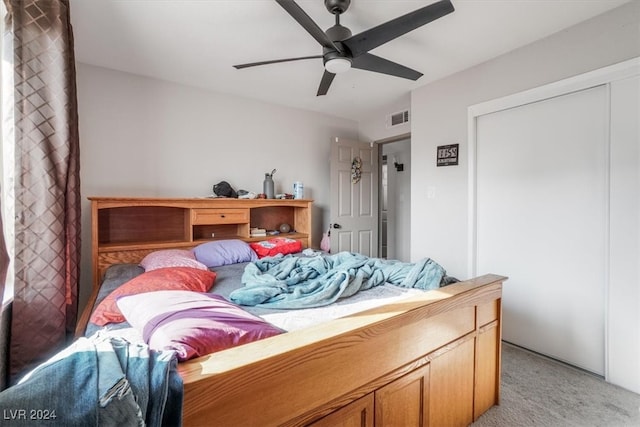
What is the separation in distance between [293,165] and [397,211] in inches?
88.0

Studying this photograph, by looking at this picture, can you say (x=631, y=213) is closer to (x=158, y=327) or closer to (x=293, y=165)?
(x=158, y=327)

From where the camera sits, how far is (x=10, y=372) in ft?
4.97

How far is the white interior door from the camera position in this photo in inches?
155

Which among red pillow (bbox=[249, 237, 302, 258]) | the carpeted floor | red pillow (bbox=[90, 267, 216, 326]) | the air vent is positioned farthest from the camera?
the air vent

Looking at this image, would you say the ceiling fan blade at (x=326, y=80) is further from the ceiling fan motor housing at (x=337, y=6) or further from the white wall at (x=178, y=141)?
the white wall at (x=178, y=141)

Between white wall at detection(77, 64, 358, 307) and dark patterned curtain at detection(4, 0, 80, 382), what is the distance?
1.17 m

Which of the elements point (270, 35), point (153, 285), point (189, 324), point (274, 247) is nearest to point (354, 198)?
point (274, 247)

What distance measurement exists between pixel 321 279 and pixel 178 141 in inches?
93.0

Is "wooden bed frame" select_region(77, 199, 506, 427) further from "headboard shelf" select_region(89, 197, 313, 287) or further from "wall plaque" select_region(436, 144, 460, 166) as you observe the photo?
"wall plaque" select_region(436, 144, 460, 166)

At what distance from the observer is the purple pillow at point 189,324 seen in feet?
2.70

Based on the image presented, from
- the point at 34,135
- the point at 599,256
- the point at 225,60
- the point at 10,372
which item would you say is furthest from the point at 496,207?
the point at 10,372

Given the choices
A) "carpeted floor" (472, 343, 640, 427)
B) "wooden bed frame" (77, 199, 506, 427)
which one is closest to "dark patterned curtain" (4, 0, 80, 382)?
"wooden bed frame" (77, 199, 506, 427)

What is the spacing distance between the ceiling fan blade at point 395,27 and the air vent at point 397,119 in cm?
205

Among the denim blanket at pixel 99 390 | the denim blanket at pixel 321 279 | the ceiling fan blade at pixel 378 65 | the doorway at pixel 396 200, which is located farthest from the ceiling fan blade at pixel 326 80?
the doorway at pixel 396 200
